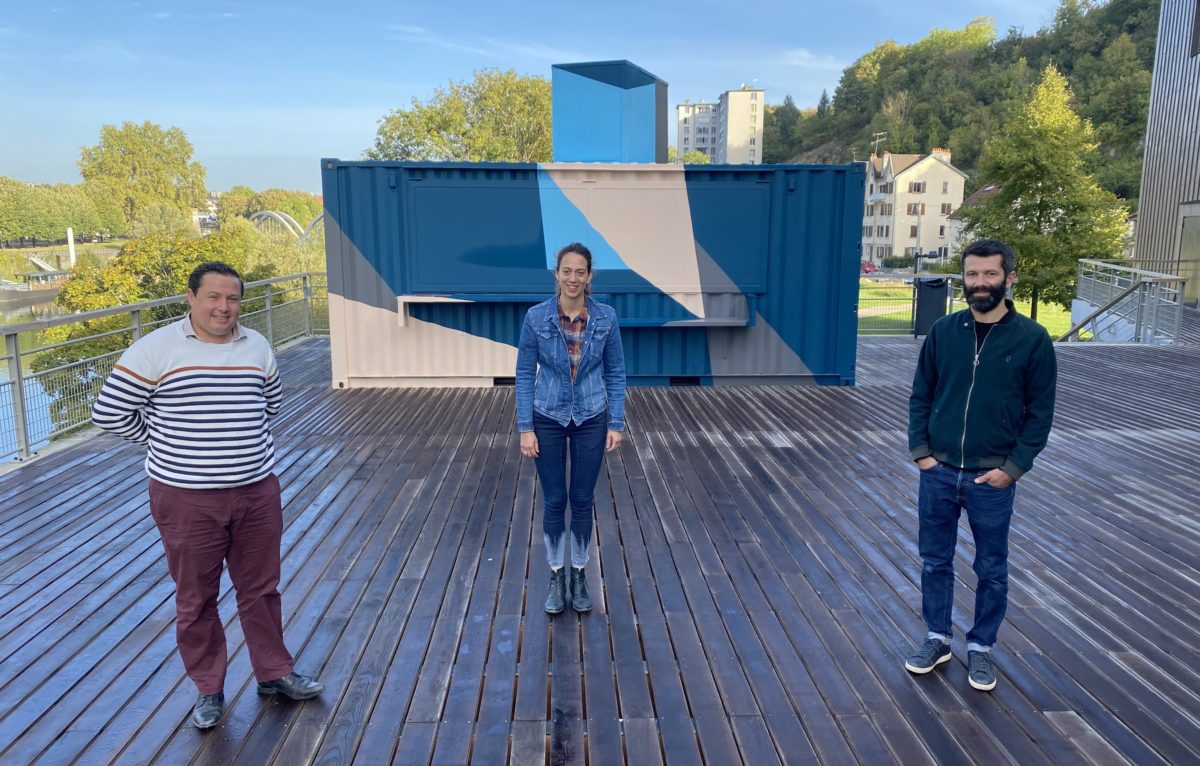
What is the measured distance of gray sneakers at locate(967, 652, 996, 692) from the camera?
112 inches

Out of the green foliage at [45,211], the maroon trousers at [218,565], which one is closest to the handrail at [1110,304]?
the maroon trousers at [218,565]

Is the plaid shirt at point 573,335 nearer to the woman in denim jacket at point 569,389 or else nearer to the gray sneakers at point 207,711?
the woman in denim jacket at point 569,389

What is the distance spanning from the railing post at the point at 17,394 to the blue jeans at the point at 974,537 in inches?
222

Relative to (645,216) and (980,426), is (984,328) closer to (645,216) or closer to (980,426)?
(980,426)

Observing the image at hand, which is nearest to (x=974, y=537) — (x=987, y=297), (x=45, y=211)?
(x=987, y=297)

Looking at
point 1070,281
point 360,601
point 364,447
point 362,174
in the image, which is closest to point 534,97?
point 1070,281

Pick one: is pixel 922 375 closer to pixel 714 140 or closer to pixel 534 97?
pixel 534 97

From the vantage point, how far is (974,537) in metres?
2.88

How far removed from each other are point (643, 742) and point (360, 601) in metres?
1.60

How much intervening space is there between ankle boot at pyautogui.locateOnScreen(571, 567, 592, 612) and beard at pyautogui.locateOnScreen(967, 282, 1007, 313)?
1.96 meters

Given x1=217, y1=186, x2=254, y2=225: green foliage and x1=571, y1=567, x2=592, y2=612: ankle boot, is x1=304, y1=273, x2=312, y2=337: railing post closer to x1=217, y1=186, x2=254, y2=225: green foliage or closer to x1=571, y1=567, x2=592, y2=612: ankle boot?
x1=571, y1=567, x2=592, y2=612: ankle boot

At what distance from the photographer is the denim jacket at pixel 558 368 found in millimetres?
3258

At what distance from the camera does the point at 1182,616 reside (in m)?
3.46

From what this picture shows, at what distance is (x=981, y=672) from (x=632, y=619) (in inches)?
53.4
